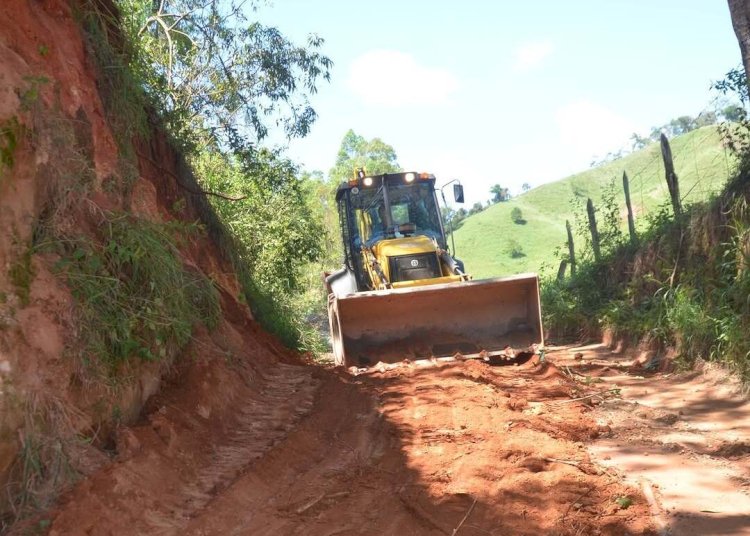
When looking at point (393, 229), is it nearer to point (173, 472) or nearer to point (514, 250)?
point (173, 472)

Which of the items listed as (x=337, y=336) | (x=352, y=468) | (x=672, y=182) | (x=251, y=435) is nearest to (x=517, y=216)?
(x=672, y=182)

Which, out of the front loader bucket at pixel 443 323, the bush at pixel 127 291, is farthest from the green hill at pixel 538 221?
the bush at pixel 127 291

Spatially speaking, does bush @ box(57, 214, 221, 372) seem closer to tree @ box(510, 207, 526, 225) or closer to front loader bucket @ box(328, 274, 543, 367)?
front loader bucket @ box(328, 274, 543, 367)

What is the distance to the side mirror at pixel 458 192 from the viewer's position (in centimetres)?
1091

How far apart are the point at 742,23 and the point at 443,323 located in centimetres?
520

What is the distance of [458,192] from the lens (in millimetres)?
10961

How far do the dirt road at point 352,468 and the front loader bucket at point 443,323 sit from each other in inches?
90.2

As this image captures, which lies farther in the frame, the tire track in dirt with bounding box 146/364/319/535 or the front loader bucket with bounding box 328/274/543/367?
the front loader bucket with bounding box 328/274/543/367

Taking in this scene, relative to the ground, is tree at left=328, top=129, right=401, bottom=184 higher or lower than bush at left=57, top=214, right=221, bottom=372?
higher

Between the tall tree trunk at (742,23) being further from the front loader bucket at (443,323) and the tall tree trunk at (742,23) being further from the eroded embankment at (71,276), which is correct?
the eroded embankment at (71,276)

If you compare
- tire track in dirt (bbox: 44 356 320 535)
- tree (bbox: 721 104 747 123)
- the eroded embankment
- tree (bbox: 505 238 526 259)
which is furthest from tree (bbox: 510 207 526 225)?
tire track in dirt (bbox: 44 356 320 535)

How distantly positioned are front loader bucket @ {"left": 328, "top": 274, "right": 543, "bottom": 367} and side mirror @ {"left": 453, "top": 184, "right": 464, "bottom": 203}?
5.41 ft

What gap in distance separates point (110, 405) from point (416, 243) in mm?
6585

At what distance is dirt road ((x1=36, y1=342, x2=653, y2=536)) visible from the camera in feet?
13.8
